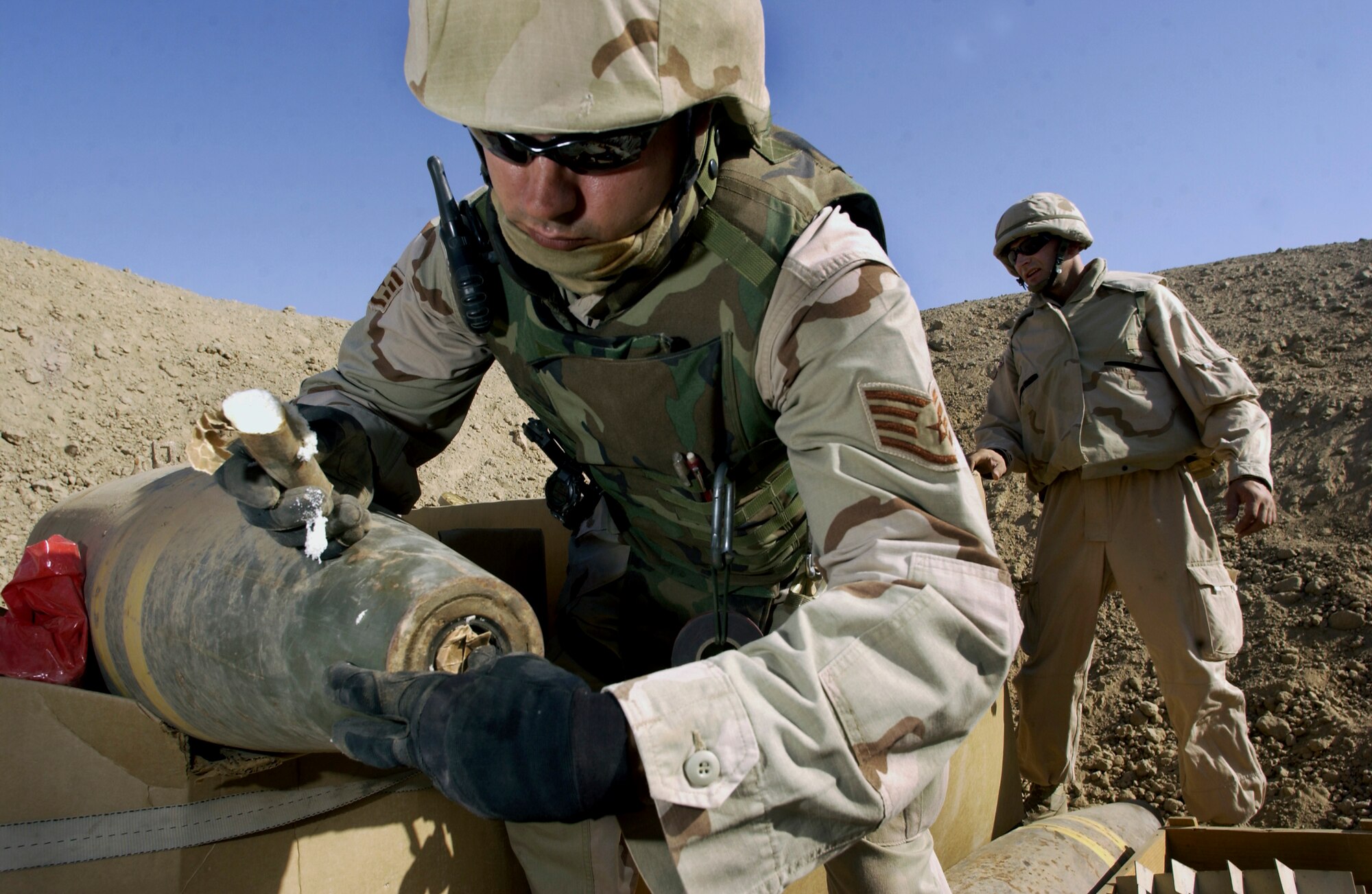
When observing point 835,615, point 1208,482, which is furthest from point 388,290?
point 1208,482

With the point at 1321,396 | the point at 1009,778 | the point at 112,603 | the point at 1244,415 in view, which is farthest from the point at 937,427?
the point at 1321,396

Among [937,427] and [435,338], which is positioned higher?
[435,338]

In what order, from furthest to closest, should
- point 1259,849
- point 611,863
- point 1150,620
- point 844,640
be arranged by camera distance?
point 1150,620 < point 1259,849 < point 611,863 < point 844,640

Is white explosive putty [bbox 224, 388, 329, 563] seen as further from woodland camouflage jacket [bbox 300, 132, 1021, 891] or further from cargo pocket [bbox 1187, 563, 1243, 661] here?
cargo pocket [bbox 1187, 563, 1243, 661]

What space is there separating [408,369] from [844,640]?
138 centimetres

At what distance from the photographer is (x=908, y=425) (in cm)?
153

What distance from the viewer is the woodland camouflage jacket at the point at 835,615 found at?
1.18 meters

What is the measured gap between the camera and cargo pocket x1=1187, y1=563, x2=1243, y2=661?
13.0 feet

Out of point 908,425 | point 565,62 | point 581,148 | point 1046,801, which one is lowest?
point 1046,801

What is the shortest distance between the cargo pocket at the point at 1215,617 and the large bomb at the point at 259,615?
3.40m

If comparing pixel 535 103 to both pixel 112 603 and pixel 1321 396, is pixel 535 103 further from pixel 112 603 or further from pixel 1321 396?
pixel 1321 396

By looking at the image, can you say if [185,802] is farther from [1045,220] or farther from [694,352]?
[1045,220]

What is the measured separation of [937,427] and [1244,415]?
3.08 meters

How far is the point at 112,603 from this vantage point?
1.84 meters
